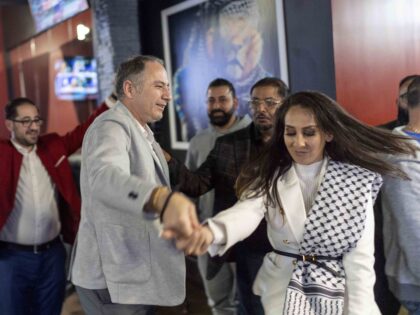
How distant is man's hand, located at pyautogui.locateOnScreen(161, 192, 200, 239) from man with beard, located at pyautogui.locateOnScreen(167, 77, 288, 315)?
998mm

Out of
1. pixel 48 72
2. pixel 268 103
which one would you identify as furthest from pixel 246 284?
pixel 48 72

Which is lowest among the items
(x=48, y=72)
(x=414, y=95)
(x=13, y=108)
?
(x=414, y=95)

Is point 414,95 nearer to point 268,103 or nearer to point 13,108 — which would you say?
point 268,103

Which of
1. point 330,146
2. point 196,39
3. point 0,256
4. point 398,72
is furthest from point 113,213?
point 196,39

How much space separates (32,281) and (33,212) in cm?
39

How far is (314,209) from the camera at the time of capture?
1.75 metres

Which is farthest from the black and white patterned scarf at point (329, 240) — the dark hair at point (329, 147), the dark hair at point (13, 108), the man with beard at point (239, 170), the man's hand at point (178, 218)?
the dark hair at point (13, 108)

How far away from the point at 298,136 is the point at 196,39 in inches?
107

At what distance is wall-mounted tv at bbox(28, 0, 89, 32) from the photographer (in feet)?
12.7

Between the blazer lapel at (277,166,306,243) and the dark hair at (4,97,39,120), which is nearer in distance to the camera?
the blazer lapel at (277,166,306,243)

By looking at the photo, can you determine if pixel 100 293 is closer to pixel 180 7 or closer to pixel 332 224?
pixel 332 224

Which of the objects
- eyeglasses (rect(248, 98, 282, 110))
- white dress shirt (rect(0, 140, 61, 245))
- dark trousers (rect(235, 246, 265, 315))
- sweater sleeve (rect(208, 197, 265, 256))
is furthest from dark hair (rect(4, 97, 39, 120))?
sweater sleeve (rect(208, 197, 265, 256))

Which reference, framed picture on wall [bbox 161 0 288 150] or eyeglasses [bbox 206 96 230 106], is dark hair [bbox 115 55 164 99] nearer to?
eyeglasses [bbox 206 96 230 106]

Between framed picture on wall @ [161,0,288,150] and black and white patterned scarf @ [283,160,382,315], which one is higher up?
framed picture on wall @ [161,0,288,150]
